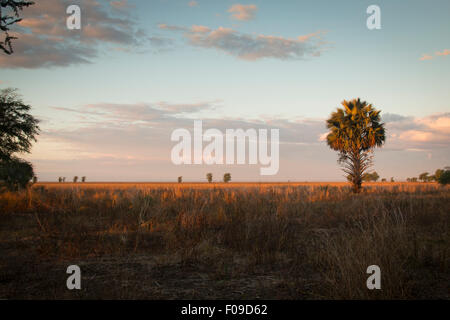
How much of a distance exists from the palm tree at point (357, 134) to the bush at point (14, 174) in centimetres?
2152

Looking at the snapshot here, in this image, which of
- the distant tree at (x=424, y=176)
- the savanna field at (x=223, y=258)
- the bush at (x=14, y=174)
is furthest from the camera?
the distant tree at (x=424, y=176)

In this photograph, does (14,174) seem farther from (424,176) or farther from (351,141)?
(424,176)

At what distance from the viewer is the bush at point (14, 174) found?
17.1 metres

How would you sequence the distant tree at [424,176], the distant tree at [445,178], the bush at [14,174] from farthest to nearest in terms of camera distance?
1. the distant tree at [424,176]
2. the distant tree at [445,178]
3. the bush at [14,174]

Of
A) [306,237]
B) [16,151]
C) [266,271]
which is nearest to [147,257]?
[266,271]

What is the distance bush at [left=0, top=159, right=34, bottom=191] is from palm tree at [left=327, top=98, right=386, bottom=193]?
2152cm

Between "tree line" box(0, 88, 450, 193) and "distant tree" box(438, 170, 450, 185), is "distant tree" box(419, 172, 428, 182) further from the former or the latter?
"tree line" box(0, 88, 450, 193)

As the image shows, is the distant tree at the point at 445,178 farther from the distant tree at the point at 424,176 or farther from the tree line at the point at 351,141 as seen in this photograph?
the distant tree at the point at 424,176

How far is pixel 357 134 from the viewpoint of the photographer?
22859 millimetres

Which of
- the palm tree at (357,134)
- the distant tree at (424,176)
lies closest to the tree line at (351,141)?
the palm tree at (357,134)

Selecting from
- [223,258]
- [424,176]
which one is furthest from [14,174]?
[424,176]

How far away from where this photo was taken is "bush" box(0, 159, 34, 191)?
17.1 metres

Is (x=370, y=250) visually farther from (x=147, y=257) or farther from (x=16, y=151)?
(x=16, y=151)

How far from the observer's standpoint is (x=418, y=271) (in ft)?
17.3
